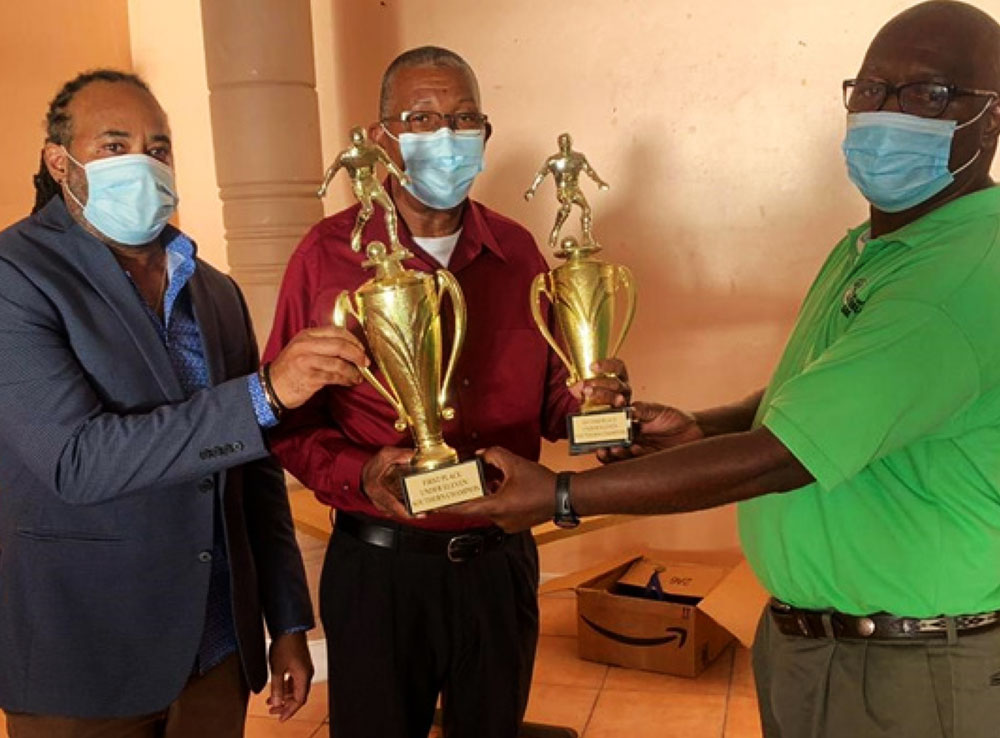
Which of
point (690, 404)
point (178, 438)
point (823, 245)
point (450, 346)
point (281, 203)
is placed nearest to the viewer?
point (178, 438)

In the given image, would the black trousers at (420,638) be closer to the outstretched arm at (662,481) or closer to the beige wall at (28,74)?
the outstretched arm at (662,481)

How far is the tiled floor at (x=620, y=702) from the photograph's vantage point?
2.86 meters

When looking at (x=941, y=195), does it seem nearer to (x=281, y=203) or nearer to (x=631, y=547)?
(x=281, y=203)

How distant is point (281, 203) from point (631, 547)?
1.90 metres

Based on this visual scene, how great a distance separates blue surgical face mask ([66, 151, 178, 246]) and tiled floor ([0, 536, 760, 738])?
→ 5.82 ft

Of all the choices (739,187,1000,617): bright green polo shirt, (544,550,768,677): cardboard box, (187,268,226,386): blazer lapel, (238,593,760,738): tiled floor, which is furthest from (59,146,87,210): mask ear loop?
(544,550,768,677): cardboard box

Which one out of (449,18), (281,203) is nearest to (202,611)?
(281,203)

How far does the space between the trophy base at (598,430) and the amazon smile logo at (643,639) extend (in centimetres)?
164

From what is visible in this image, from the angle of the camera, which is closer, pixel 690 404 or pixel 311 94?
pixel 311 94

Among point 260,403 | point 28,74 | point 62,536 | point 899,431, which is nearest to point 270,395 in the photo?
point 260,403

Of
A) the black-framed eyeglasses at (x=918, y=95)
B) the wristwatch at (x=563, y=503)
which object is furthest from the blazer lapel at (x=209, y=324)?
the black-framed eyeglasses at (x=918, y=95)

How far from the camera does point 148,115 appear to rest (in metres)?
1.54

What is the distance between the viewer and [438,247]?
1877mm

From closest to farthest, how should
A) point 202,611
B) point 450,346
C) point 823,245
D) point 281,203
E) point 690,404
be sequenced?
point 202,611
point 450,346
point 281,203
point 823,245
point 690,404
